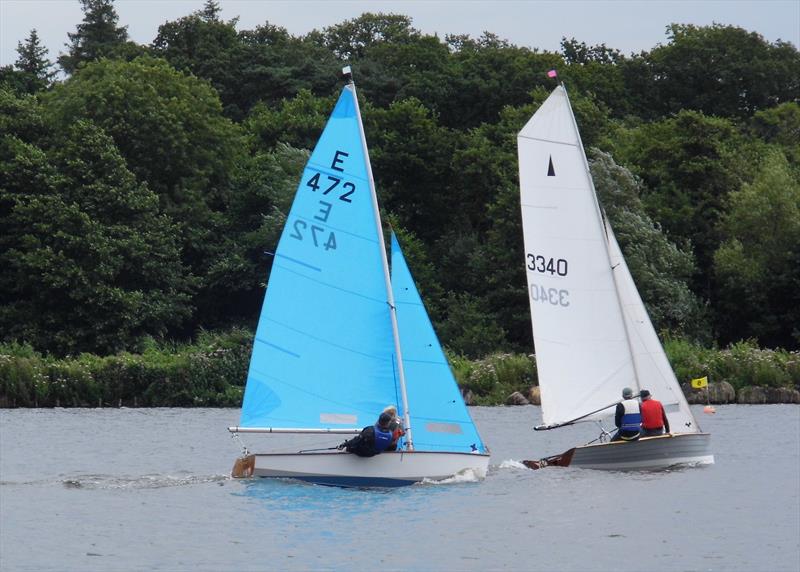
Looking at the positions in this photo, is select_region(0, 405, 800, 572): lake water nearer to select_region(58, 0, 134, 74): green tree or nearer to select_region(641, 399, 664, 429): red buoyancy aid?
select_region(641, 399, 664, 429): red buoyancy aid

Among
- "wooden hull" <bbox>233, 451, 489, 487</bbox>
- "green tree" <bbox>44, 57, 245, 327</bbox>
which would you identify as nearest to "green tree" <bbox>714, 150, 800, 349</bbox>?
"green tree" <bbox>44, 57, 245, 327</bbox>

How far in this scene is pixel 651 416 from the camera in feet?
93.7

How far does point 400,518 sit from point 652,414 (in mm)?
6574

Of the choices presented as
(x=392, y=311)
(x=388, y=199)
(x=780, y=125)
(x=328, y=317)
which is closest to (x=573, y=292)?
(x=392, y=311)

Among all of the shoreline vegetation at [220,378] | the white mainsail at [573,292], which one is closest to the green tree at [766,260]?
the shoreline vegetation at [220,378]

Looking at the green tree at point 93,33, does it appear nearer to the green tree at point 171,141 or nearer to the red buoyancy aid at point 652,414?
the green tree at point 171,141

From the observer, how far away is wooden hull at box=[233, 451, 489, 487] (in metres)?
25.2

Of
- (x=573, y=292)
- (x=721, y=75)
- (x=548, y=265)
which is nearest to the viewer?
(x=573, y=292)

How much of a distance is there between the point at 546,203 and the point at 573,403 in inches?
153

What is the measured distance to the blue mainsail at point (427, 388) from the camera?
2609 cm

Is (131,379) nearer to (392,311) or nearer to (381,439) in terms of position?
(392,311)

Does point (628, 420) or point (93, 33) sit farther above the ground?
point (93, 33)

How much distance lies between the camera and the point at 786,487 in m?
28.6

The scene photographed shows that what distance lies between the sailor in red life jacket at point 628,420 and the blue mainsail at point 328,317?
4827mm
